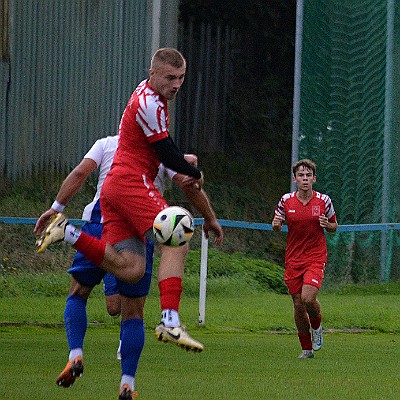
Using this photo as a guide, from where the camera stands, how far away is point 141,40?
22.5 meters

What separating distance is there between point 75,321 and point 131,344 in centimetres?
62

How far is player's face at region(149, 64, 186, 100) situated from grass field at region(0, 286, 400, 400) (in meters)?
1.89

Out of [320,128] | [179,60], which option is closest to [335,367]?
[179,60]

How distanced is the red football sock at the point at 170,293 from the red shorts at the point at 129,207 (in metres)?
0.35

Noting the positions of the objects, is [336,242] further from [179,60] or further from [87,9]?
[179,60]

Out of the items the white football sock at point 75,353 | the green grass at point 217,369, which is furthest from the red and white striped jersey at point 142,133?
the green grass at point 217,369

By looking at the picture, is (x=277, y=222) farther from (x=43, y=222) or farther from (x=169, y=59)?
(x=169, y=59)

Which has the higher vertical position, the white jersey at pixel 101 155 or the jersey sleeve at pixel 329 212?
the white jersey at pixel 101 155

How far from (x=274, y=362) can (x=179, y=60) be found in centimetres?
377

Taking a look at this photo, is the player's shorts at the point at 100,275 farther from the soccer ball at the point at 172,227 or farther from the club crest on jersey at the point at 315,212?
the club crest on jersey at the point at 315,212

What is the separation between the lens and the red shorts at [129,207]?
25.9 ft

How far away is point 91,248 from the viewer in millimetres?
7816

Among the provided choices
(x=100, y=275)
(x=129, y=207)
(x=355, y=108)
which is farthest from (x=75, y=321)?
(x=355, y=108)

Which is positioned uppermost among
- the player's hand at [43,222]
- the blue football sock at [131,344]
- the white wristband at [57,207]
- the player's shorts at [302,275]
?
the white wristband at [57,207]
